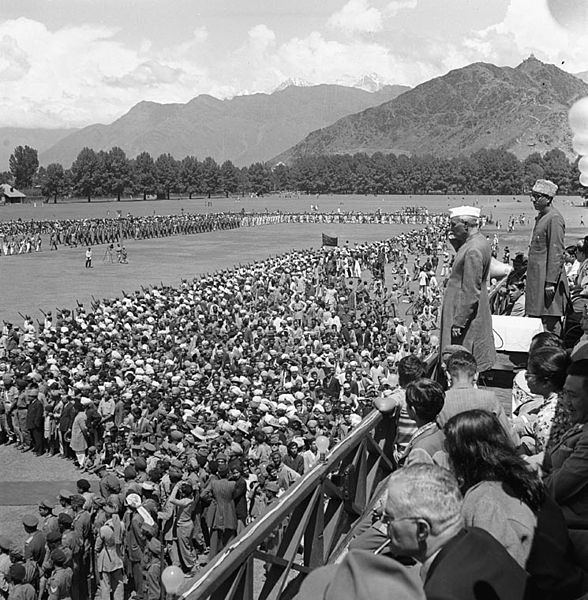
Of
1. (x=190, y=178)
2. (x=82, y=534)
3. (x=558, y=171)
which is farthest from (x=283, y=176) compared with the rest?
(x=82, y=534)

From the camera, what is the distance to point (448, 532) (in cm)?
202

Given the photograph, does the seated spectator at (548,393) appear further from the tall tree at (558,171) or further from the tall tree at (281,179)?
the tall tree at (281,179)

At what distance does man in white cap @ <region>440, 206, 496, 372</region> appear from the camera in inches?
188

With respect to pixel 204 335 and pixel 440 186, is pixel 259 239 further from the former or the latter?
pixel 440 186

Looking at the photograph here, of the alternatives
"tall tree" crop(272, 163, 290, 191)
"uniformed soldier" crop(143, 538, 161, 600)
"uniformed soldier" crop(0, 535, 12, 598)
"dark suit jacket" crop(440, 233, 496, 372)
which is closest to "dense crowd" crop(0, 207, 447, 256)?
"uniformed soldier" crop(0, 535, 12, 598)

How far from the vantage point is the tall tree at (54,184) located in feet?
297

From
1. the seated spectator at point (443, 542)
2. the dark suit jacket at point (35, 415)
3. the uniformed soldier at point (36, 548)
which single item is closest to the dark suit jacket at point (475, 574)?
the seated spectator at point (443, 542)

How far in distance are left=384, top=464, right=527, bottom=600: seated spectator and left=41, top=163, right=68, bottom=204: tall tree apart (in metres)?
93.9

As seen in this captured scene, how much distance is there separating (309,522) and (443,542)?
147cm

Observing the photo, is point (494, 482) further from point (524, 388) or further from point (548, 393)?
point (524, 388)

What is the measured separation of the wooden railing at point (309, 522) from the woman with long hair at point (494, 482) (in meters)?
0.80

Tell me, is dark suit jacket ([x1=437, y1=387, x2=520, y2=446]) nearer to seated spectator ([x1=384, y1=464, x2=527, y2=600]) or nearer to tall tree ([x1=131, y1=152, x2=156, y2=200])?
seated spectator ([x1=384, y1=464, x2=527, y2=600])

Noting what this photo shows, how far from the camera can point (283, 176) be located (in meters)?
120

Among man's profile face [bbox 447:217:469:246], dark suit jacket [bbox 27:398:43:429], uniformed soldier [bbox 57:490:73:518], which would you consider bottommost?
dark suit jacket [bbox 27:398:43:429]
